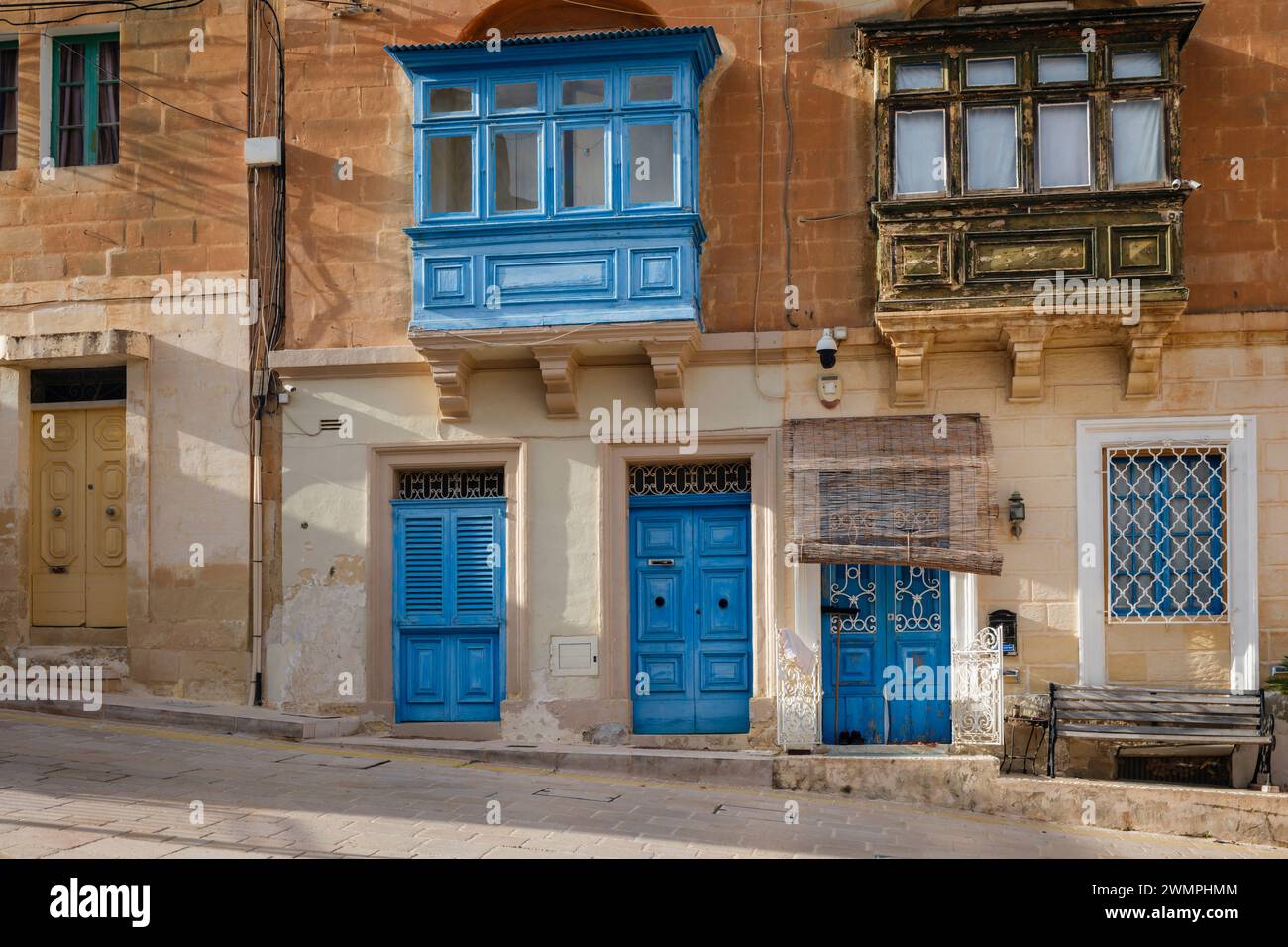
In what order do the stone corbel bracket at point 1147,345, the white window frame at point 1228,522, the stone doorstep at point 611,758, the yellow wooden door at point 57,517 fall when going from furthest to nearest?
the yellow wooden door at point 57,517 → the white window frame at point 1228,522 → the stone corbel bracket at point 1147,345 → the stone doorstep at point 611,758

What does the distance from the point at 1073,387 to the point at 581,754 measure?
5467 mm

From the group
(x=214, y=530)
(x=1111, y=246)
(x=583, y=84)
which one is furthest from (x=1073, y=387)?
(x=214, y=530)

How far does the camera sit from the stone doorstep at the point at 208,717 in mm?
12055

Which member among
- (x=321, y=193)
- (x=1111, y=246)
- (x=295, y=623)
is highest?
(x=321, y=193)

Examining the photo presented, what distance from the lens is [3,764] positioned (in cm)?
1018

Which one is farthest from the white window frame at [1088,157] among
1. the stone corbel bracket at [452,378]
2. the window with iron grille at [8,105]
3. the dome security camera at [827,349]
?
the window with iron grille at [8,105]

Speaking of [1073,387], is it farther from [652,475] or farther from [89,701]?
[89,701]

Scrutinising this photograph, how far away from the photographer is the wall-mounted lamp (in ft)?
39.2

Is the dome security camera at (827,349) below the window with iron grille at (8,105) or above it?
below

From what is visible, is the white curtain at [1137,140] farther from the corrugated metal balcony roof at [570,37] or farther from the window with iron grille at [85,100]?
the window with iron grille at [85,100]

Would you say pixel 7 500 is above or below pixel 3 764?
above

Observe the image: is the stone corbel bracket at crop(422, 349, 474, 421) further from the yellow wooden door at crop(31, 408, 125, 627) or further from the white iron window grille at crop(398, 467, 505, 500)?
the yellow wooden door at crop(31, 408, 125, 627)

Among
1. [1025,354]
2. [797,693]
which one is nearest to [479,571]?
[797,693]

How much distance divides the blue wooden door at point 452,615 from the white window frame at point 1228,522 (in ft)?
17.5
